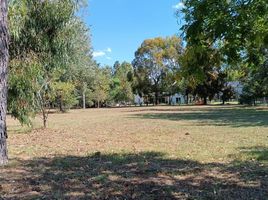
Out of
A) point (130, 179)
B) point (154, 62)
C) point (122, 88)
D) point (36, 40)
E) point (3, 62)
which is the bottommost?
point (130, 179)

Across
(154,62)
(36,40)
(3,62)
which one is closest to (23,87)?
(36,40)

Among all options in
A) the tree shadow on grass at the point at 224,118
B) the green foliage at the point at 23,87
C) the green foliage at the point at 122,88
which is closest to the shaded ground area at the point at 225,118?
the tree shadow on grass at the point at 224,118

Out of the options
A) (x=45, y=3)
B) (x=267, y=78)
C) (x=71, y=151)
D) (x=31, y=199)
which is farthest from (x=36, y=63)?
(x=267, y=78)

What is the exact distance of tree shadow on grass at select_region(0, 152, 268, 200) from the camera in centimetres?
632

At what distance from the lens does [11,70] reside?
523 inches

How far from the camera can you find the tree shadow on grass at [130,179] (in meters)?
6.32

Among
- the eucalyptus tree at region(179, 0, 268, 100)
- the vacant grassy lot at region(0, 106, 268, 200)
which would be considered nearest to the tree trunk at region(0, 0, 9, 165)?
the vacant grassy lot at region(0, 106, 268, 200)

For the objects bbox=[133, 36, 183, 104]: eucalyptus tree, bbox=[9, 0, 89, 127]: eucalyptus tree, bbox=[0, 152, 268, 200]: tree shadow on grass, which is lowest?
bbox=[0, 152, 268, 200]: tree shadow on grass

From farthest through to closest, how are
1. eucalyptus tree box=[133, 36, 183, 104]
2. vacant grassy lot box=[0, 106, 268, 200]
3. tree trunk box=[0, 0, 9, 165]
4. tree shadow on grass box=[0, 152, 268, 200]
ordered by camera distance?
1. eucalyptus tree box=[133, 36, 183, 104]
2. tree trunk box=[0, 0, 9, 165]
3. vacant grassy lot box=[0, 106, 268, 200]
4. tree shadow on grass box=[0, 152, 268, 200]

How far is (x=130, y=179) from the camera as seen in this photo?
739cm

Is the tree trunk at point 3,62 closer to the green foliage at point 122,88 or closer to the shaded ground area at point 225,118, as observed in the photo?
the shaded ground area at point 225,118

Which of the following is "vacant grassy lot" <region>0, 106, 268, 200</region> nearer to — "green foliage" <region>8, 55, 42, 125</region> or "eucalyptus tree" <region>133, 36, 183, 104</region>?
"green foliage" <region>8, 55, 42, 125</region>

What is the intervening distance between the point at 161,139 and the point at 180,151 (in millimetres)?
3489

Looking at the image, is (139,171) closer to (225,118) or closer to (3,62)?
(3,62)
